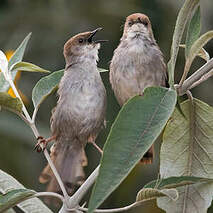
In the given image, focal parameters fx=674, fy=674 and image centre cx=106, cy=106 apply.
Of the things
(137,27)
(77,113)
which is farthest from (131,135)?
(77,113)

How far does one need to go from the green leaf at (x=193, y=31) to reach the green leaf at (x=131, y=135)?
0.39m

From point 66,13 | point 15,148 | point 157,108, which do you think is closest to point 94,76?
point 157,108

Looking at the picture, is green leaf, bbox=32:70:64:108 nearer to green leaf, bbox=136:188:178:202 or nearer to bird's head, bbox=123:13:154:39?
bird's head, bbox=123:13:154:39

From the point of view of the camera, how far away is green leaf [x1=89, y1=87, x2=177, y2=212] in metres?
2.05

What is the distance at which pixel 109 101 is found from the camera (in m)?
6.17

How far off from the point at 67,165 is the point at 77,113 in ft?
1.05

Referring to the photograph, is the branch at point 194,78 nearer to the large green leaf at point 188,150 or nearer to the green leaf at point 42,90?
the large green leaf at point 188,150

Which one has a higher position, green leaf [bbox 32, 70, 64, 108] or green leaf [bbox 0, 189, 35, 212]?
green leaf [bbox 32, 70, 64, 108]

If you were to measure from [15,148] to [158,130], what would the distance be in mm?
4541

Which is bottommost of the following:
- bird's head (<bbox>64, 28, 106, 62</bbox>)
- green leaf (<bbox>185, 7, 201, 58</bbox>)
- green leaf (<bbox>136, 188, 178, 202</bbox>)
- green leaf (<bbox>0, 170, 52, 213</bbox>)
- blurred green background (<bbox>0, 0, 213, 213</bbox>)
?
blurred green background (<bbox>0, 0, 213, 213</bbox>)

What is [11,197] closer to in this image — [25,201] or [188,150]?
[25,201]

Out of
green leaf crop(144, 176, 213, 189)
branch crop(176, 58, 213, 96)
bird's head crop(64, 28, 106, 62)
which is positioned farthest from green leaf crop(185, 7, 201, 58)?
bird's head crop(64, 28, 106, 62)

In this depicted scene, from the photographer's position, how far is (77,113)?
12.9ft

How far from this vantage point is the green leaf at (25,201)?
3.01 m
